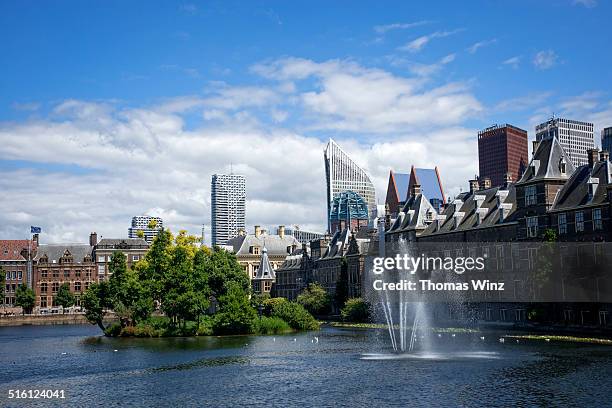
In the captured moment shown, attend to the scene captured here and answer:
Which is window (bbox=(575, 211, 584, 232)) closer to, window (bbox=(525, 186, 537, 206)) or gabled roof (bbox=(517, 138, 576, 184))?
gabled roof (bbox=(517, 138, 576, 184))

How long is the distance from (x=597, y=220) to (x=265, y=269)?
97278 millimetres

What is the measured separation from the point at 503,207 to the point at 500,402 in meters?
54.8

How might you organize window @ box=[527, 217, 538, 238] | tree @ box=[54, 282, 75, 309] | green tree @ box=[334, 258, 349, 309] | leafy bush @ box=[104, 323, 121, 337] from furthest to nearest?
tree @ box=[54, 282, 75, 309] → green tree @ box=[334, 258, 349, 309] → leafy bush @ box=[104, 323, 121, 337] → window @ box=[527, 217, 538, 238]

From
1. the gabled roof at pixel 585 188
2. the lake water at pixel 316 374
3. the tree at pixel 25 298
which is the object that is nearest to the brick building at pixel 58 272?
the tree at pixel 25 298

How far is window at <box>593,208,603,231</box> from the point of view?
73750mm

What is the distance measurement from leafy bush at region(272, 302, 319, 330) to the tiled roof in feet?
290

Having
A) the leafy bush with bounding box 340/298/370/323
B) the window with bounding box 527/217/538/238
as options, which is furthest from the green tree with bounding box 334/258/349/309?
the window with bounding box 527/217/538/238

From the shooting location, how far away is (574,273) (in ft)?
240

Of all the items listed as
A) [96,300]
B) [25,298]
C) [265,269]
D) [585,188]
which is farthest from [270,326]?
[25,298]

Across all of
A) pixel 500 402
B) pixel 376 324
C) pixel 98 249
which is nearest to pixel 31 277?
pixel 98 249

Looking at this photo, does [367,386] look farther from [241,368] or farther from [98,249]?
[98,249]

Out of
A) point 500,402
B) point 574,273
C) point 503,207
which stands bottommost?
point 500,402

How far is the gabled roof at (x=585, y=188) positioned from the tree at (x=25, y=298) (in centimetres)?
11213

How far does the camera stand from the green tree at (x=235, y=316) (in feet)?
288
